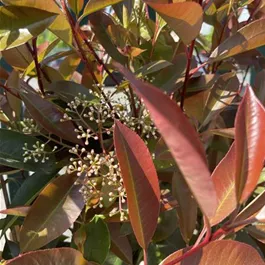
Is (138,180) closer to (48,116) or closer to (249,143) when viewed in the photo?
(249,143)

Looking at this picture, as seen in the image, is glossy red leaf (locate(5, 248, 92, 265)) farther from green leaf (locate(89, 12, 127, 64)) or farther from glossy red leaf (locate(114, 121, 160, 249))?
green leaf (locate(89, 12, 127, 64))

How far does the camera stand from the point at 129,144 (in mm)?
401

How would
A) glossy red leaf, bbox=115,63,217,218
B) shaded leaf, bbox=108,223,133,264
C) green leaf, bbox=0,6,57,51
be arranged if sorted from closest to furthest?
glossy red leaf, bbox=115,63,217,218
green leaf, bbox=0,6,57,51
shaded leaf, bbox=108,223,133,264

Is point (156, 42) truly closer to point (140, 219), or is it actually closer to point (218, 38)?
point (218, 38)

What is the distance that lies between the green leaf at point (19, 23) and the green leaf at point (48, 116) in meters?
0.08

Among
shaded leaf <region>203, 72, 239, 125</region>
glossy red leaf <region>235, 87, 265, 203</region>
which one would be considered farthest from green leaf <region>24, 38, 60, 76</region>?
glossy red leaf <region>235, 87, 265, 203</region>

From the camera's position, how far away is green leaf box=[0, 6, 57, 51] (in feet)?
1.65

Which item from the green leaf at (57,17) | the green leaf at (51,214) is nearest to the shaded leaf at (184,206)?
the green leaf at (51,214)

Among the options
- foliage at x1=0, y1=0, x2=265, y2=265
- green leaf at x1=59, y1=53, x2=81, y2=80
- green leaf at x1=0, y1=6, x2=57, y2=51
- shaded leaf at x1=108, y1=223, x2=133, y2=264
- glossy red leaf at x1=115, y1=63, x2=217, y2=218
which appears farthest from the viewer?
green leaf at x1=59, y1=53, x2=81, y2=80

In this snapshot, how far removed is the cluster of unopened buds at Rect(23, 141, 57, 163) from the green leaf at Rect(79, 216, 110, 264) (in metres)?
0.10

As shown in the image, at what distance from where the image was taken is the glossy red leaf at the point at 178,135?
275mm

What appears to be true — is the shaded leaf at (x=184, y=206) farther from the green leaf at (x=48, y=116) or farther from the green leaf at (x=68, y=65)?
the green leaf at (x=68, y=65)

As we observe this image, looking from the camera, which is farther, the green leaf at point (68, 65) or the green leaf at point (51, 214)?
the green leaf at point (68, 65)

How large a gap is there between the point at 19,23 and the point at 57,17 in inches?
2.1
